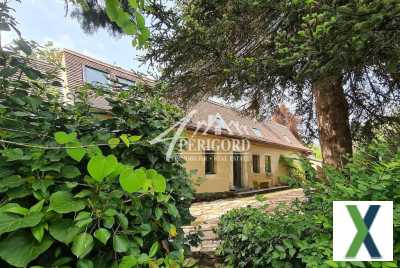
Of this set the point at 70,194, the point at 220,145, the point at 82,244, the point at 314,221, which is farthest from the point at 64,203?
the point at 220,145

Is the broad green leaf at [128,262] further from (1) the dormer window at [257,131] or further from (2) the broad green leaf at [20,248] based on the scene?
(1) the dormer window at [257,131]

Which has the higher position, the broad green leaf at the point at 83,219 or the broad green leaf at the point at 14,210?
the broad green leaf at the point at 14,210

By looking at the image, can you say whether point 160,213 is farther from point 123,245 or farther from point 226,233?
point 226,233

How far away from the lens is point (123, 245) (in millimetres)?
1092

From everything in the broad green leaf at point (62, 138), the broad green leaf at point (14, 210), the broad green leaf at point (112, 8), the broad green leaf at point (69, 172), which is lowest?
the broad green leaf at point (14, 210)

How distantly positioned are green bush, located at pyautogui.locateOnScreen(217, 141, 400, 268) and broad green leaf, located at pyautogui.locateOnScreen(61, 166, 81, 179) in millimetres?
1667

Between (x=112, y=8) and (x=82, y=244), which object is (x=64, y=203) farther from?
(x=112, y=8)

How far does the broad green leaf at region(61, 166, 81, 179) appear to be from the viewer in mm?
1204

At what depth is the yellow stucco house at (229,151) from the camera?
501 inches

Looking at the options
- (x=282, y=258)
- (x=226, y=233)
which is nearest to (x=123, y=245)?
(x=282, y=258)

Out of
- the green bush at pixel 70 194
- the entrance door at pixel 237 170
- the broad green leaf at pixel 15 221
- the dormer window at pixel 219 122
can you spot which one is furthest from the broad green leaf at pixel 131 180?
the entrance door at pixel 237 170

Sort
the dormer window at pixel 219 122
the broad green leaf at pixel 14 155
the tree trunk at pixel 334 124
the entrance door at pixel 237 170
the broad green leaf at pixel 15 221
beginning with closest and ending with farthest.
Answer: the broad green leaf at pixel 15 221
the broad green leaf at pixel 14 155
the tree trunk at pixel 334 124
the dormer window at pixel 219 122
the entrance door at pixel 237 170

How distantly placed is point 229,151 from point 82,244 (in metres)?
14.4

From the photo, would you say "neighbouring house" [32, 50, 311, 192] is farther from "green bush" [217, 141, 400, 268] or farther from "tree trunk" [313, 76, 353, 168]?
"green bush" [217, 141, 400, 268]
